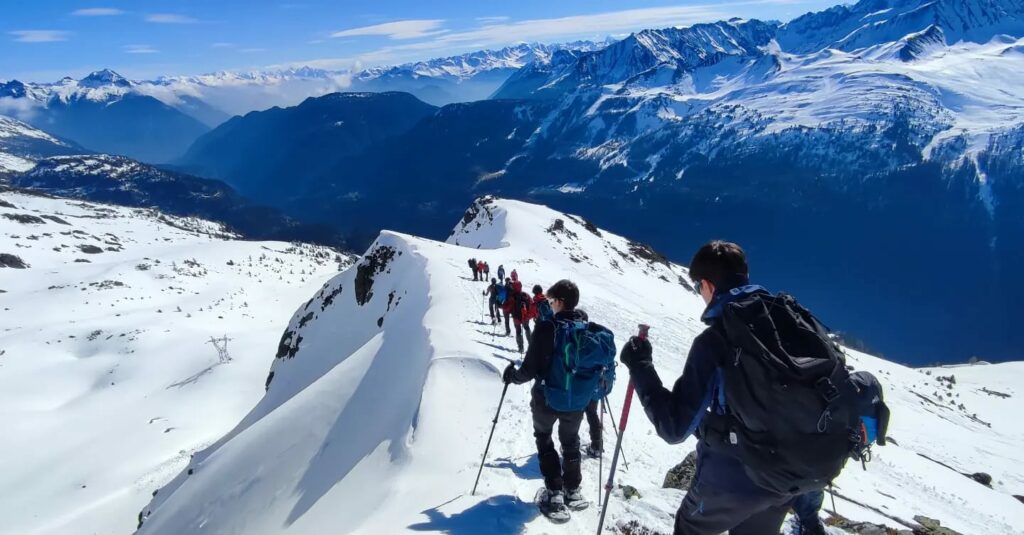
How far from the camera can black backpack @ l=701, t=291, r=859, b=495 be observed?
348 centimetres

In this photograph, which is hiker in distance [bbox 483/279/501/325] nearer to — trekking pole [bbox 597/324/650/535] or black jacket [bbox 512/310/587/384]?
black jacket [bbox 512/310/587/384]

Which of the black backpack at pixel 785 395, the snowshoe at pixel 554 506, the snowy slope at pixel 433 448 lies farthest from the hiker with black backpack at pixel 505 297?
the black backpack at pixel 785 395

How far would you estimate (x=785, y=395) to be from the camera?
137 inches

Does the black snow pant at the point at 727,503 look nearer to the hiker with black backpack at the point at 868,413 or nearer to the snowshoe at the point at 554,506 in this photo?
the hiker with black backpack at the point at 868,413

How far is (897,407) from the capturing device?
86.2 feet

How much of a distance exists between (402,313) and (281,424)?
866cm

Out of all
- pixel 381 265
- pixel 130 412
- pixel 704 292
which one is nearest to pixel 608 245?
pixel 381 265

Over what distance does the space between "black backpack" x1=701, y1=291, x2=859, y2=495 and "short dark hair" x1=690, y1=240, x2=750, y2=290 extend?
0.43 metres

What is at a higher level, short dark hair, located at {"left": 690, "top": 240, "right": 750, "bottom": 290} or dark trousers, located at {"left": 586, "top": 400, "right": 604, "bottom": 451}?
short dark hair, located at {"left": 690, "top": 240, "right": 750, "bottom": 290}

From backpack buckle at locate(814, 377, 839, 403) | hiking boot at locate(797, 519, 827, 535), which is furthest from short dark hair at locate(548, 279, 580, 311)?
hiking boot at locate(797, 519, 827, 535)

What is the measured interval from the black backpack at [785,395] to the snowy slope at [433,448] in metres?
3.63

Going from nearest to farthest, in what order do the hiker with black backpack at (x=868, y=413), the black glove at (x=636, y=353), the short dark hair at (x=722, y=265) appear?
the hiker with black backpack at (x=868, y=413) < the short dark hair at (x=722, y=265) < the black glove at (x=636, y=353)

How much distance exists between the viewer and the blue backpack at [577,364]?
6.25 m

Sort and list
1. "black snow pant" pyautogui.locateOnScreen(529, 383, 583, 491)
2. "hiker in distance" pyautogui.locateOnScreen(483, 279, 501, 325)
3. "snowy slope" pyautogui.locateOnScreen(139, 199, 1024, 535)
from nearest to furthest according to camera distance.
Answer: "black snow pant" pyautogui.locateOnScreen(529, 383, 583, 491), "snowy slope" pyautogui.locateOnScreen(139, 199, 1024, 535), "hiker in distance" pyautogui.locateOnScreen(483, 279, 501, 325)
